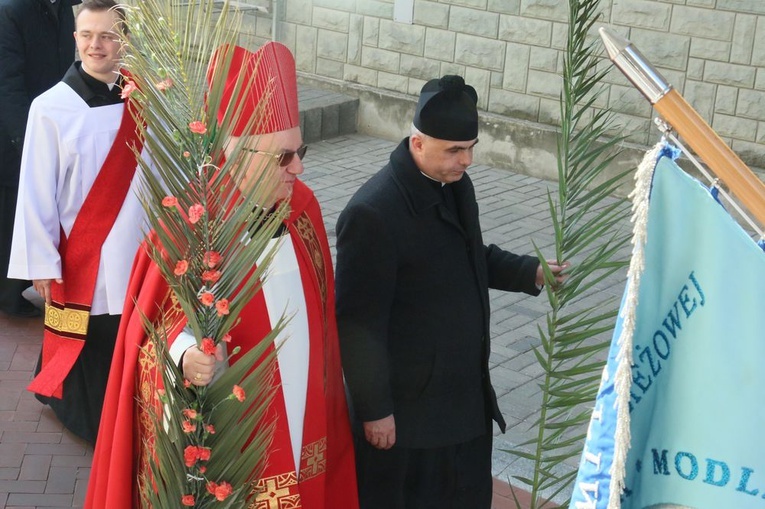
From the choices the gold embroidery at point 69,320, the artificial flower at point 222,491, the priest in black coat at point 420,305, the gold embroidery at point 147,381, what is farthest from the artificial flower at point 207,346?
the gold embroidery at point 69,320

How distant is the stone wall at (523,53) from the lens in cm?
833

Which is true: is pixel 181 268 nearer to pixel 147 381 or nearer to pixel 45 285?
pixel 147 381

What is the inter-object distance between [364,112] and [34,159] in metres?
6.43

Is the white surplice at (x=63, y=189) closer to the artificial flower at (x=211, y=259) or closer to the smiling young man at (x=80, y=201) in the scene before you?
the smiling young man at (x=80, y=201)

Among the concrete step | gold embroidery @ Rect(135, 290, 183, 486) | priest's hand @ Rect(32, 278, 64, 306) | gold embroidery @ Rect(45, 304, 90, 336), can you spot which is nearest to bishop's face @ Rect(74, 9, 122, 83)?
priest's hand @ Rect(32, 278, 64, 306)

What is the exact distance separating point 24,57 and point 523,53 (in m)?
4.79

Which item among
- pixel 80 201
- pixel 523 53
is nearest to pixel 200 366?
pixel 80 201

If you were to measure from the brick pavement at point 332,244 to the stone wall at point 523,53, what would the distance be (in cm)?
90

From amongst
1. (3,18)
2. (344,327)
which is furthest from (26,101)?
(344,327)

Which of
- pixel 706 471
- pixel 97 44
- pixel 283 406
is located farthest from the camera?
pixel 97 44

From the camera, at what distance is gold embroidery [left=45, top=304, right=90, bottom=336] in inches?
181

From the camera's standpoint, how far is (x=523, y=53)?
944 cm

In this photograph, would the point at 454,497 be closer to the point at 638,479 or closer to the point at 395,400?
the point at 395,400

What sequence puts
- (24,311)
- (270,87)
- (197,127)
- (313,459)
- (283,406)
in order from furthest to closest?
(24,311)
(313,459)
(283,406)
(270,87)
(197,127)
